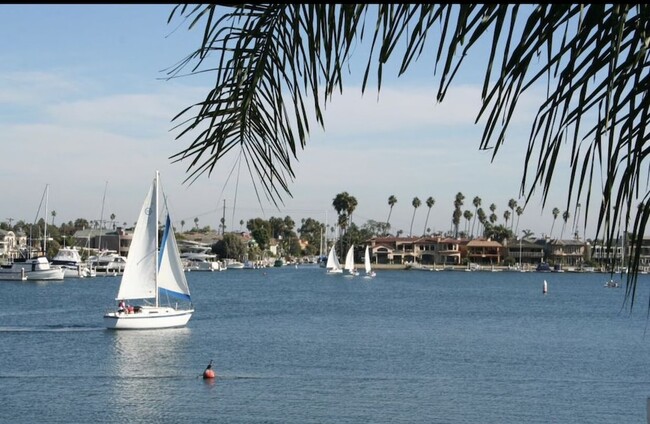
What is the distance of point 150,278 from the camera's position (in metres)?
58.7

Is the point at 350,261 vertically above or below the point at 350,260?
below

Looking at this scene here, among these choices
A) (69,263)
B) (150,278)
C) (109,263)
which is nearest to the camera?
(150,278)

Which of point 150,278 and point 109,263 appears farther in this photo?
point 109,263

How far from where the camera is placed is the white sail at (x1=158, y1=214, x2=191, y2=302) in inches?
2352

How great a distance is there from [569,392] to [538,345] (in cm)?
1970

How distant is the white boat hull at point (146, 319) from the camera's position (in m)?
55.4

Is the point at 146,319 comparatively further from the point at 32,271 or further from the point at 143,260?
the point at 32,271

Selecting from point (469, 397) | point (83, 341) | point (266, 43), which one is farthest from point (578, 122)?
point (83, 341)

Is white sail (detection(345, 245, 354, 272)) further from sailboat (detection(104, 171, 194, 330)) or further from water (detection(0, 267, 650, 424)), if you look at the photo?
sailboat (detection(104, 171, 194, 330))

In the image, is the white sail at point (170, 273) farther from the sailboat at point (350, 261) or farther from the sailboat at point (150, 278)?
the sailboat at point (350, 261)

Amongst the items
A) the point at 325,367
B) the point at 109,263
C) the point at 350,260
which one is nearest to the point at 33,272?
the point at 109,263

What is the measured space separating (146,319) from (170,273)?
5.63 meters

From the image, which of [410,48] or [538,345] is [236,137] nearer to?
[410,48]

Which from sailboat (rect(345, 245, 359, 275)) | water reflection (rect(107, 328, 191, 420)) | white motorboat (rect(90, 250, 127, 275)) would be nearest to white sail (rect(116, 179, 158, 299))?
water reflection (rect(107, 328, 191, 420))
